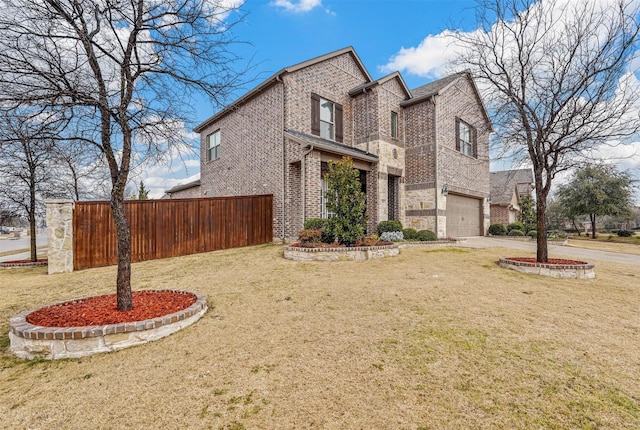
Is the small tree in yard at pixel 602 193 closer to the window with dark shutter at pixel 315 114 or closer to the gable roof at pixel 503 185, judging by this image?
the gable roof at pixel 503 185

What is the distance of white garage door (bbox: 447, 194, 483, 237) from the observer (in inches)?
595

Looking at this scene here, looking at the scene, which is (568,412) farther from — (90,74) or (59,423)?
(90,74)

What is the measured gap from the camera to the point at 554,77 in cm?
778

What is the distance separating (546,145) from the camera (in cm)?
805

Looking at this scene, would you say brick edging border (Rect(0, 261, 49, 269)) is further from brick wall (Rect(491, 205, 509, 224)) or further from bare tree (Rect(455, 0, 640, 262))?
brick wall (Rect(491, 205, 509, 224))

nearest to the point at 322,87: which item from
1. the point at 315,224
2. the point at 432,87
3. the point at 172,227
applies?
the point at 432,87

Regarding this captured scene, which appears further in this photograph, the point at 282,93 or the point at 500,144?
the point at 282,93

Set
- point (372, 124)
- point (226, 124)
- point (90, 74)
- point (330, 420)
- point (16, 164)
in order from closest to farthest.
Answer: point (330, 420) < point (90, 74) < point (16, 164) < point (372, 124) < point (226, 124)

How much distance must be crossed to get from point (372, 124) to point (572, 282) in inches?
382

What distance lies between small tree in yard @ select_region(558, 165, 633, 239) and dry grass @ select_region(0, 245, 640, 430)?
69.2 feet

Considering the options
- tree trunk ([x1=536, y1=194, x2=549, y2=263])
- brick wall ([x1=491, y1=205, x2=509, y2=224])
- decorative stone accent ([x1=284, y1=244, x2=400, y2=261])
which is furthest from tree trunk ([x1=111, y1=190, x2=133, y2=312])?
brick wall ([x1=491, y1=205, x2=509, y2=224])

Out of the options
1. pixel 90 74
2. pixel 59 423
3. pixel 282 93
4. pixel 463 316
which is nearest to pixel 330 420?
pixel 59 423

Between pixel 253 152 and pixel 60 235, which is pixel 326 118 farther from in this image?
pixel 60 235

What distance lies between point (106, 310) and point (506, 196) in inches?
1071
